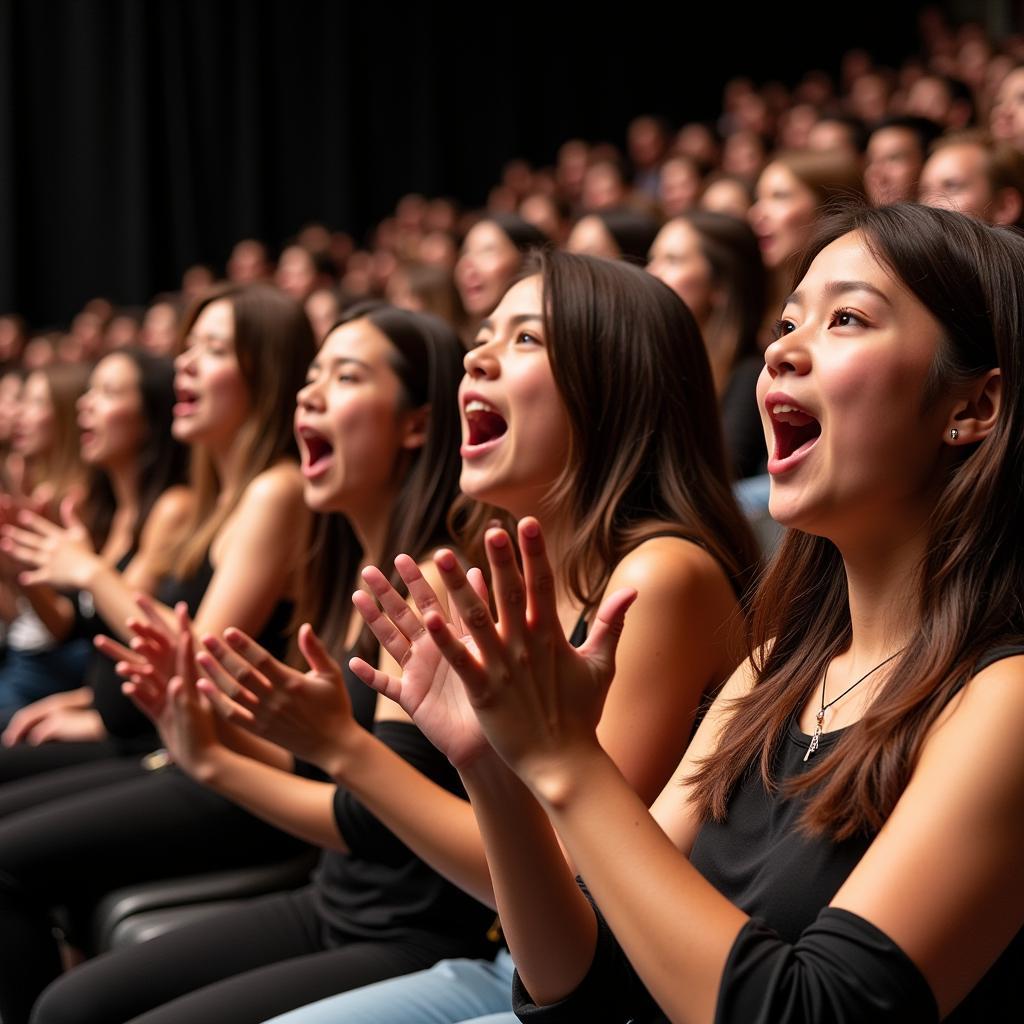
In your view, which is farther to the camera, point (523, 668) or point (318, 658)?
point (318, 658)

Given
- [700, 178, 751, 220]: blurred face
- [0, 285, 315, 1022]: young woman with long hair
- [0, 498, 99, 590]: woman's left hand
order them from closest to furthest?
[0, 285, 315, 1022]: young woman with long hair < [0, 498, 99, 590]: woman's left hand < [700, 178, 751, 220]: blurred face

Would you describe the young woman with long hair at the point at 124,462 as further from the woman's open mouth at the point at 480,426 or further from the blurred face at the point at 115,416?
the woman's open mouth at the point at 480,426

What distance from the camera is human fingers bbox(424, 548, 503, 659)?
0.88 m

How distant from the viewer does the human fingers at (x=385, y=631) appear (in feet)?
3.42

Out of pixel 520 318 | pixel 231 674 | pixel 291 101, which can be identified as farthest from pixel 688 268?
pixel 291 101

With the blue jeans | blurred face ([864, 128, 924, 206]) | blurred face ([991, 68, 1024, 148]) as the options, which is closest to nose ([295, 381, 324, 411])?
the blue jeans

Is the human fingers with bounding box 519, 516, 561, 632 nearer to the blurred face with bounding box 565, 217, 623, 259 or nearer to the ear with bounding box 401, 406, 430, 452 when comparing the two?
the ear with bounding box 401, 406, 430, 452

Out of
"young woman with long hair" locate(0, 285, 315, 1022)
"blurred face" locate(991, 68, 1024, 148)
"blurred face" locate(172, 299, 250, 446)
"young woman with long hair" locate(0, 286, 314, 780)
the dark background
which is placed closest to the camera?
"young woman with long hair" locate(0, 285, 315, 1022)

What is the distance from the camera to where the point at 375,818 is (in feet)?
4.81

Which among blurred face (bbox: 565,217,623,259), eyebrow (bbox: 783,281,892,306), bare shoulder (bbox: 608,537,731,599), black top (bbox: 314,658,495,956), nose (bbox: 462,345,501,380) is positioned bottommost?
black top (bbox: 314,658,495,956)

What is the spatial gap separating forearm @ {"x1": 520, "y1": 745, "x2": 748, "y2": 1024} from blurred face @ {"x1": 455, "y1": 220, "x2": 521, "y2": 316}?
2.36 meters

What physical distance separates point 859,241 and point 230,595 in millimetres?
1260

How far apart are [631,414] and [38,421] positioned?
2.20 m

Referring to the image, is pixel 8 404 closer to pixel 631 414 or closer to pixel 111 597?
pixel 111 597
